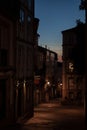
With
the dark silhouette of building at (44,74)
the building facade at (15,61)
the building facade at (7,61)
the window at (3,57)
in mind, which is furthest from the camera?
the dark silhouette of building at (44,74)

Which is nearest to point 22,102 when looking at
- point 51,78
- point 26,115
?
point 26,115

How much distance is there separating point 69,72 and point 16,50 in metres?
40.9

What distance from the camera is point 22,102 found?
34062 millimetres

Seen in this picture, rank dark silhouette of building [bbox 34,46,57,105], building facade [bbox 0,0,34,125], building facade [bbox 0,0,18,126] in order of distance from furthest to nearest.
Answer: dark silhouette of building [bbox 34,46,57,105]
building facade [bbox 0,0,34,125]
building facade [bbox 0,0,18,126]

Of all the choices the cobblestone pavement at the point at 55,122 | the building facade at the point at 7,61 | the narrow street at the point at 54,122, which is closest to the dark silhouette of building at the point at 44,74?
the cobblestone pavement at the point at 55,122

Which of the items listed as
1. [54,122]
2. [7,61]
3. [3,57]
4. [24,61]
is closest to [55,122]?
[54,122]

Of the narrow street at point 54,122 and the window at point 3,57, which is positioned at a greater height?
the window at point 3,57

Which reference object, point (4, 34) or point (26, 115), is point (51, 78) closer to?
point (26, 115)

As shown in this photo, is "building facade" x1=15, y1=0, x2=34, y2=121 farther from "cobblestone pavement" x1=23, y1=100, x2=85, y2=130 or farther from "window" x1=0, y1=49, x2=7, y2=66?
"window" x1=0, y1=49, x2=7, y2=66

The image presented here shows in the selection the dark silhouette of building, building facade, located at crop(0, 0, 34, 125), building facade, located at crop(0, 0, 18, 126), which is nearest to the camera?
building facade, located at crop(0, 0, 18, 126)

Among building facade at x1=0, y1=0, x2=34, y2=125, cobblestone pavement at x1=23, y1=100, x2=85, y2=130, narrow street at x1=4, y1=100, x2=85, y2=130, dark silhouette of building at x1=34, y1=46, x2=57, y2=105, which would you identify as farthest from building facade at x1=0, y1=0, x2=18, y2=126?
dark silhouette of building at x1=34, y1=46, x2=57, y2=105

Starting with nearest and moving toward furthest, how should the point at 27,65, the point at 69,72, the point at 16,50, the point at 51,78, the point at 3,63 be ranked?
the point at 3,63 < the point at 16,50 < the point at 27,65 < the point at 69,72 < the point at 51,78

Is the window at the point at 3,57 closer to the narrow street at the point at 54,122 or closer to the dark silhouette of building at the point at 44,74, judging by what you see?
the narrow street at the point at 54,122

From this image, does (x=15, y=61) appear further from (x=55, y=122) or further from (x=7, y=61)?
(x=55, y=122)
